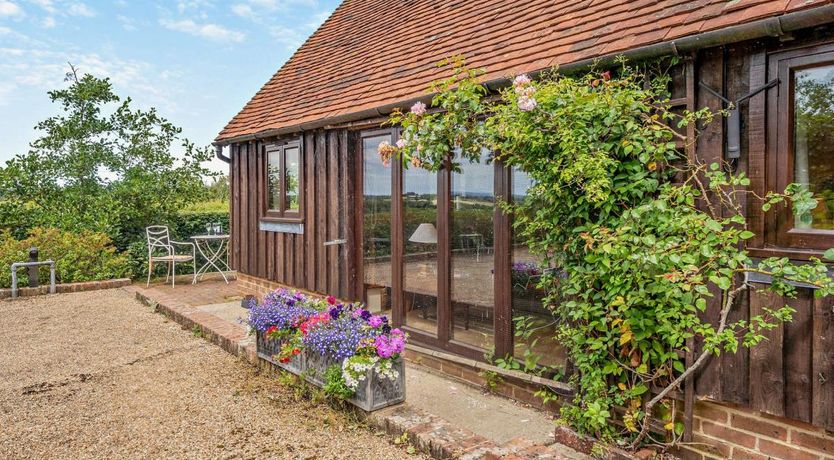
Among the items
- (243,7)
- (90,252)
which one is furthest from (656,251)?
(243,7)

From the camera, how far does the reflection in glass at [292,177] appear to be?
21.6 ft

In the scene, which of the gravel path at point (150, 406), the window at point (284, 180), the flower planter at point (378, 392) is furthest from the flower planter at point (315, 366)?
the window at point (284, 180)

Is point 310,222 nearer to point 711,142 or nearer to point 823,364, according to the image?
point 711,142

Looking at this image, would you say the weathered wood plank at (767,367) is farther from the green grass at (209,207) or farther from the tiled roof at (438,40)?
the green grass at (209,207)

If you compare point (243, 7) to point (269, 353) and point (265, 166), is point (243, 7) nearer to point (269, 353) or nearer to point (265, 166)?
point (265, 166)

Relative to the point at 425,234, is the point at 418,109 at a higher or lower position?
higher

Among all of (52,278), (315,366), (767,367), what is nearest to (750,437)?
(767,367)

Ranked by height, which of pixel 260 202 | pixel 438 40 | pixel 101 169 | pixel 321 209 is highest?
pixel 438 40

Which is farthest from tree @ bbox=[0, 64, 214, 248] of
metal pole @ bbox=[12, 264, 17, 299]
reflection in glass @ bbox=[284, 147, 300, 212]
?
reflection in glass @ bbox=[284, 147, 300, 212]

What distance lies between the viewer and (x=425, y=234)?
468cm

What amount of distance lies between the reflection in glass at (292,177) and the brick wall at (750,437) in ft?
17.1

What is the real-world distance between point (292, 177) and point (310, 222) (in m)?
0.88

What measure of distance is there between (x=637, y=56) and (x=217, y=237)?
9111 mm

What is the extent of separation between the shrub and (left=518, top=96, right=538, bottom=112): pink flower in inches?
390
